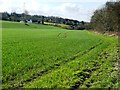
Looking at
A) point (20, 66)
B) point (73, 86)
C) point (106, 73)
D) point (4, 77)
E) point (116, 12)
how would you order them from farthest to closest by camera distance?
point (116, 12)
point (20, 66)
point (106, 73)
point (4, 77)
point (73, 86)

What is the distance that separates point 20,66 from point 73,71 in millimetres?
Result: 3713

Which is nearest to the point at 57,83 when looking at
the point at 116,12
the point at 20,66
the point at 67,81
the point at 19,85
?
the point at 67,81

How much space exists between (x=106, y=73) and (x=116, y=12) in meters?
68.6

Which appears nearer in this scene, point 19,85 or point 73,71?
point 19,85

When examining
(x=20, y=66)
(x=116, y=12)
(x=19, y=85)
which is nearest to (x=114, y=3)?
Answer: (x=116, y=12)

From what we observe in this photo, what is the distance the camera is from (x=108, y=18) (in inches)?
3996

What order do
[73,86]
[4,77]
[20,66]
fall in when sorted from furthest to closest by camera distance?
[20,66] → [4,77] → [73,86]

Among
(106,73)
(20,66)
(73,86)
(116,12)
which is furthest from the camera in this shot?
(116,12)

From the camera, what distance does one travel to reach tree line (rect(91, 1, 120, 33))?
85938mm

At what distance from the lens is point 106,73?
18359mm

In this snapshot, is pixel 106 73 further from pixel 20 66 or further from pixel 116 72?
pixel 20 66

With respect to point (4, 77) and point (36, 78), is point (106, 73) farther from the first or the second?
point (4, 77)

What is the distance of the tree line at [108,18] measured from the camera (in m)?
85.9

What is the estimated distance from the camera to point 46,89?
532 inches
